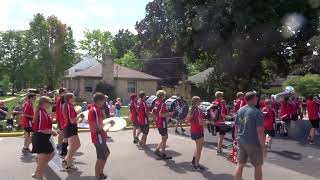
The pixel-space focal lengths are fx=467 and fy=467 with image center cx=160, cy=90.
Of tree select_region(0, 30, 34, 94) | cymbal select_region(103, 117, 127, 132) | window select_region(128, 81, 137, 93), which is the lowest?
cymbal select_region(103, 117, 127, 132)

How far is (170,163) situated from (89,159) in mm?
2124

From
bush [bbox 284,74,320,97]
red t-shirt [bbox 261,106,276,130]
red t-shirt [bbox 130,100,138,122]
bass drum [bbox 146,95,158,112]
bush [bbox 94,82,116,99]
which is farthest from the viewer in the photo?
bush [bbox 94,82,116,99]

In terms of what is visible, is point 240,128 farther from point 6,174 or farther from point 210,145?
point 210,145

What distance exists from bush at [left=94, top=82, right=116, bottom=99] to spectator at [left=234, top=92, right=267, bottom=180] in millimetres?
33211

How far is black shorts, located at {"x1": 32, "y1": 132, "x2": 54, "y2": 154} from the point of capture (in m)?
8.35

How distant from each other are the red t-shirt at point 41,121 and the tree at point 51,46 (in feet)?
187

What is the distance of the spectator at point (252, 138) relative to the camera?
7938 millimetres

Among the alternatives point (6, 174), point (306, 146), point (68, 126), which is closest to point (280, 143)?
point (306, 146)

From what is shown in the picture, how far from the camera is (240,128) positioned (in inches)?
326

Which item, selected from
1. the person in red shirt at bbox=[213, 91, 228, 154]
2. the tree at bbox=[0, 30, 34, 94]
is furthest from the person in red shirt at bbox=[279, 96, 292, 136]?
the tree at bbox=[0, 30, 34, 94]

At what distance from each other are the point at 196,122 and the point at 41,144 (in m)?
3.77

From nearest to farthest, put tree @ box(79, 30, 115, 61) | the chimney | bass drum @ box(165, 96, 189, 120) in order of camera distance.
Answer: bass drum @ box(165, 96, 189, 120) → the chimney → tree @ box(79, 30, 115, 61)

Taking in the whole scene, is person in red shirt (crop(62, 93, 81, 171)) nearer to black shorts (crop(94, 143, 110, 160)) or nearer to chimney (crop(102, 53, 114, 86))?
black shorts (crop(94, 143, 110, 160))

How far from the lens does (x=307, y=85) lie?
1168 inches
